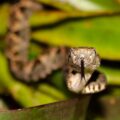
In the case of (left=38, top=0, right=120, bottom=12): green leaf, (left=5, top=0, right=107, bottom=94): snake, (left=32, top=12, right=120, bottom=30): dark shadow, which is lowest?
(left=5, top=0, right=107, bottom=94): snake

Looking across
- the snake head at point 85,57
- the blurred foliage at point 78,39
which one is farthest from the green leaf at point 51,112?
the blurred foliage at point 78,39

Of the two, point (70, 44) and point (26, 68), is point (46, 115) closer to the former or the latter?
point (70, 44)

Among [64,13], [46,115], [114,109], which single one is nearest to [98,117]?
[114,109]

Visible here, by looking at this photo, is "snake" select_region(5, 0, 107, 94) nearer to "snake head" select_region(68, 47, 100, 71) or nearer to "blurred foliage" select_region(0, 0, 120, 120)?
"blurred foliage" select_region(0, 0, 120, 120)

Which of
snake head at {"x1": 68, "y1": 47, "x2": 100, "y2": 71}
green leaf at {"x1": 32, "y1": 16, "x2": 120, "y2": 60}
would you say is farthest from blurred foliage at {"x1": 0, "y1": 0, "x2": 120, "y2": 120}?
snake head at {"x1": 68, "y1": 47, "x2": 100, "y2": 71}

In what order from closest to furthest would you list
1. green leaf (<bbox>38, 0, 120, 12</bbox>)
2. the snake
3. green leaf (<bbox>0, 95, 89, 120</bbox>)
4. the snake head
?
green leaf (<bbox>0, 95, 89, 120</bbox>), the snake head, green leaf (<bbox>38, 0, 120, 12</bbox>), the snake
